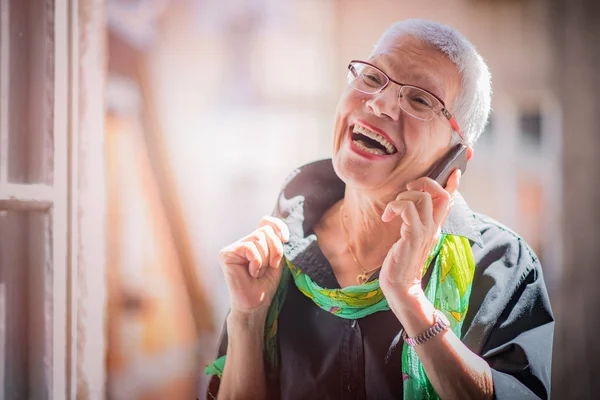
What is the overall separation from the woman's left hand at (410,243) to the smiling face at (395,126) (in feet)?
0.23

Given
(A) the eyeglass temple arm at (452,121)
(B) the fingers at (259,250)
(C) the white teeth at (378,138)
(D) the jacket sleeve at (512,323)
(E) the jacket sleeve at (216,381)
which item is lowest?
(E) the jacket sleeve at (216,381)

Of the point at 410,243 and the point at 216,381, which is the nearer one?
the point at 410,243

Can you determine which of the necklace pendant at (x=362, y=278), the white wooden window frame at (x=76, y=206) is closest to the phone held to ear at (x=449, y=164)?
the necklace pendant at (x=362, y=278)

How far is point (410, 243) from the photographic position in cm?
85

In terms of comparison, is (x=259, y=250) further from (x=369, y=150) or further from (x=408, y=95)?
(x=408, y=95)

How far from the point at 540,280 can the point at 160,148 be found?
0.87 meters

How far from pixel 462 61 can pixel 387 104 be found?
0.18 metres

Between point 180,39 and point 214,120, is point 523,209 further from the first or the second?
point 180,39

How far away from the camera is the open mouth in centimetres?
91

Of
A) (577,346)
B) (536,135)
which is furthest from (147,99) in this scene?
(577,346)

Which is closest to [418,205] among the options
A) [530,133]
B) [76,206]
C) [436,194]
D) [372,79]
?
[436,194]

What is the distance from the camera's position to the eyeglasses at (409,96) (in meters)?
0.90

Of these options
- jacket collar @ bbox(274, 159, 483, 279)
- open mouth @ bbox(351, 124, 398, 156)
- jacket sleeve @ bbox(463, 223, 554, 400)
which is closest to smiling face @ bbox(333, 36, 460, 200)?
open mouth @ bbox(351, 124, 398, 156)

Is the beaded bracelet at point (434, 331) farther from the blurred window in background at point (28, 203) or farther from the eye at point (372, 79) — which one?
the blurred window in background at point (28, 203)
